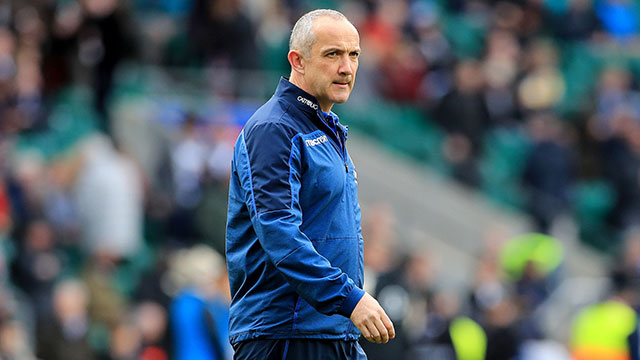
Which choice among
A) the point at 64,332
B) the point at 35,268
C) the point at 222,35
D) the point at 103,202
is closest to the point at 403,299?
the point at 64,332

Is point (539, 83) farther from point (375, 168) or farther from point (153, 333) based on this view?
point (153, 333)

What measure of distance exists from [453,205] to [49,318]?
693 centimetres

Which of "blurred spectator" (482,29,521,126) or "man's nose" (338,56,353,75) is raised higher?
"man's nose" (338,56,353,75)

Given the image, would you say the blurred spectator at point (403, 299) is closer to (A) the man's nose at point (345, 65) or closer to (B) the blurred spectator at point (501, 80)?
(B) the blurred spectator at point (501, 80)

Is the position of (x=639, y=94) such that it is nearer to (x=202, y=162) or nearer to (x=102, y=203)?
(x=202, y=162)

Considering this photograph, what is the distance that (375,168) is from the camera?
53.2 ft

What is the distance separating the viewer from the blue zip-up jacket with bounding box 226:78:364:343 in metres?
4.51

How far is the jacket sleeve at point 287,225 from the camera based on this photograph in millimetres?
4496

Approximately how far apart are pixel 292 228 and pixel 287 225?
22mm

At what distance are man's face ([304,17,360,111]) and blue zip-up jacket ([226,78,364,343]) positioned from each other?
Answer: 0.09 metres

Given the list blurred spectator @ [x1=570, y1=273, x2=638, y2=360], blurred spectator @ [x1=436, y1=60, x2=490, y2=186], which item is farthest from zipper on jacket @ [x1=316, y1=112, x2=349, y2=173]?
blurred spectator @ [x1=436, y1=60, x2=490, y2=186]

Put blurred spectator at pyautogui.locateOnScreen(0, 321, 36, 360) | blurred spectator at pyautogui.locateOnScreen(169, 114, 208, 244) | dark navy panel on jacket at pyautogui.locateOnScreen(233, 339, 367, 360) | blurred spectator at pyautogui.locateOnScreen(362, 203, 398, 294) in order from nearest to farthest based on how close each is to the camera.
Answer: dark navy panel on jacket at pyautogui.locateOnScreen(233, 339, 367, 360), blurred spectator at pyautogui.locateOnScreen(0, 321, 36, 360), blurred spectator at pyautogui.locateOnScreen(362, 203, 398, 294), blurred spectator at pyautogui.locateOnScreen(169, 114, 208, 244)

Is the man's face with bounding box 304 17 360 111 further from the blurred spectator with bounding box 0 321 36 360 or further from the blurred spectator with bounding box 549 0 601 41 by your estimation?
the blurred spectator with bounding box 549 0 601 41

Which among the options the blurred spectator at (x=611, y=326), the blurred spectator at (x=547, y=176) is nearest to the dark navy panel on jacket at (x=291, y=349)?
the blurred spectator at (x=611, y=326)
